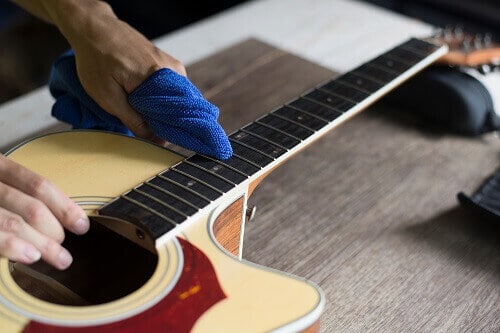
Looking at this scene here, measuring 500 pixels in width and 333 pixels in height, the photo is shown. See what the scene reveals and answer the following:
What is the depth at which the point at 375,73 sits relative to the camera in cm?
83

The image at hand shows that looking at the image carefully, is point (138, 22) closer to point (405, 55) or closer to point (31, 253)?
point (405, 55)

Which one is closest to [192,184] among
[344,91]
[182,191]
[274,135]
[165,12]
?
[182,191]

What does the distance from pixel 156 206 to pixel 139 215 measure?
0.02 m

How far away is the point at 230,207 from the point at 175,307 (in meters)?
0.14

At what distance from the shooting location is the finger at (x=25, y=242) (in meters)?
0.55

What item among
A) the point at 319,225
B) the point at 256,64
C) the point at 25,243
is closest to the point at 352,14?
the point at 256,64

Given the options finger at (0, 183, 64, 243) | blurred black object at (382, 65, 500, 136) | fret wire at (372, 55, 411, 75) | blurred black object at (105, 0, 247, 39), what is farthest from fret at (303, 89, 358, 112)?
blurred black object at (105, 0, 247, 39)

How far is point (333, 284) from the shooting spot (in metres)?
0.70

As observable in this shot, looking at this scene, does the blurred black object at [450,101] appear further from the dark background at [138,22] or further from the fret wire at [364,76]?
the dark background at [138,22]

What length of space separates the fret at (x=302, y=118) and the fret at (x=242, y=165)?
0.09 m

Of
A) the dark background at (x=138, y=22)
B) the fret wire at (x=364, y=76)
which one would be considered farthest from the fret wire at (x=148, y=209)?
the dark background at (x=138, y=22)

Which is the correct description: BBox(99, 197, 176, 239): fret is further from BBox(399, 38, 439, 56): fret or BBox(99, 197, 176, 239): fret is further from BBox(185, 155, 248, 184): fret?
BBox(399, 38, 439, 56): fret

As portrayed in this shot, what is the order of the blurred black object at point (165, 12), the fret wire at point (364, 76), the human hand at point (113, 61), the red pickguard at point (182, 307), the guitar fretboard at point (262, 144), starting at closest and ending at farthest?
the red pickguard at point (182, 307) < the guitar fretboard at point (262, 144) < the human hand at point (113, 61) < the fret wire at point (364, 76) < the blurred black object at point (165, 12)

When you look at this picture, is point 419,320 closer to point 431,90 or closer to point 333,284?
point 333,284
